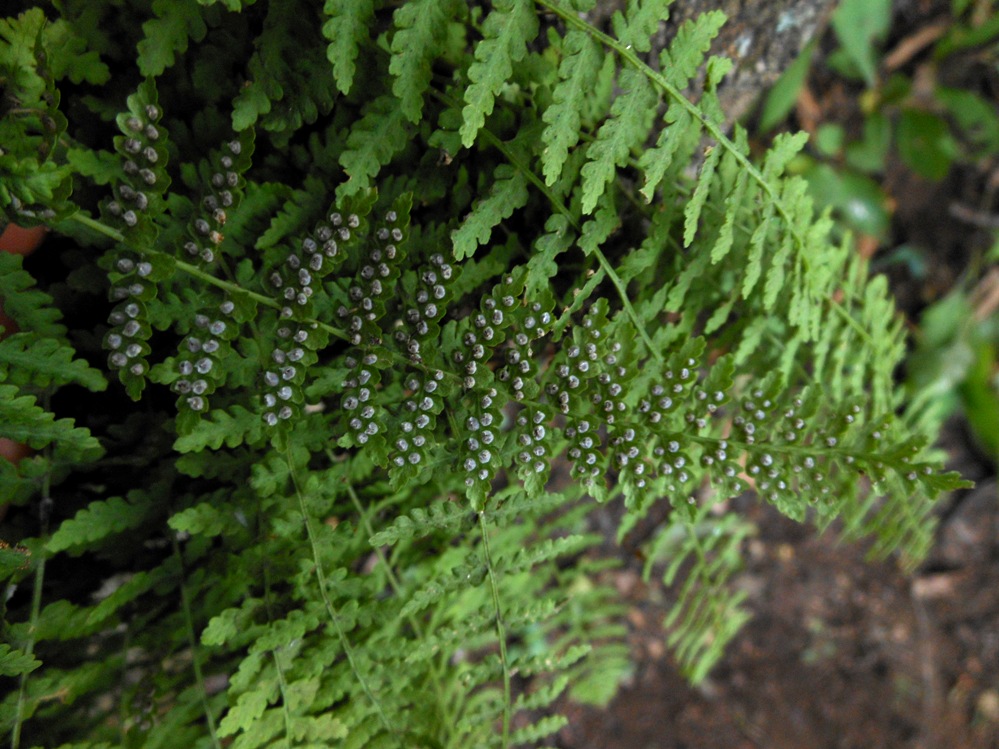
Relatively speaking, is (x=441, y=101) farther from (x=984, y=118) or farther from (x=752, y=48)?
(x=984, y=118)

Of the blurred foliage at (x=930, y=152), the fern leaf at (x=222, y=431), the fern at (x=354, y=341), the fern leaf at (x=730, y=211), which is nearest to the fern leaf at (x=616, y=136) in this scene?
the fern at (x=354, y=341)

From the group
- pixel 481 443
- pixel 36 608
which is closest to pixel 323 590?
pixel 481 443

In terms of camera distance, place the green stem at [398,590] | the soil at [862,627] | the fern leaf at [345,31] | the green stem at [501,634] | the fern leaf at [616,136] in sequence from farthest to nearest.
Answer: the soil at [862,627], the green stem at [398,590], the green stem at [501,634], the fern leaf at [616,136], the fern leaf at [345,31]

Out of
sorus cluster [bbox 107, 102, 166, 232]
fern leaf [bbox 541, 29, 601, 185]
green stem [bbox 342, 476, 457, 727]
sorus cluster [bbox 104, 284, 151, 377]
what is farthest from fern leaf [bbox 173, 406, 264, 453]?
fern leaf [bbox 541, 29, 601, 185]

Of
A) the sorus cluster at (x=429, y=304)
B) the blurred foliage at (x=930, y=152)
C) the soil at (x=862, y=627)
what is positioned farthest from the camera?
the soil at (x=862, y=627)

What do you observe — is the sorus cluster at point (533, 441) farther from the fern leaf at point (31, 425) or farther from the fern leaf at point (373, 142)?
the fern leaf at point (31, 425)

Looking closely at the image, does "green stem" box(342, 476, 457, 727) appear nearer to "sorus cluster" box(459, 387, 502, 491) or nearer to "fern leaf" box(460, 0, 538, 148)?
"sorus cluster" box(459, 387, 502, 491)
